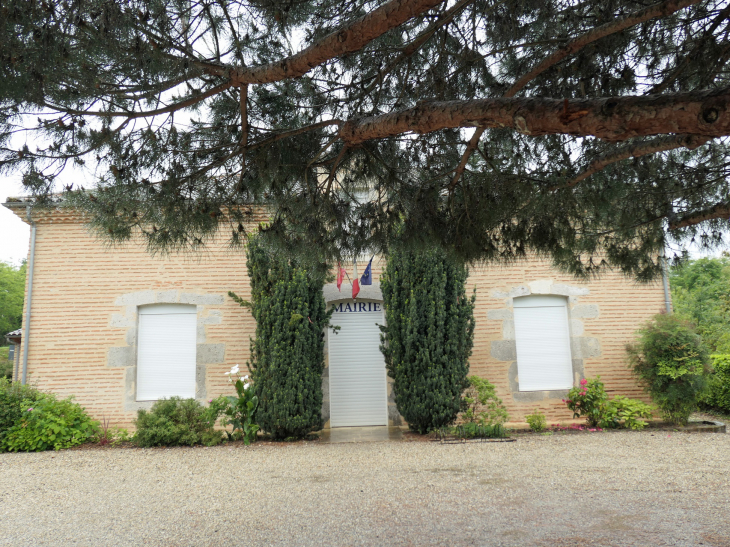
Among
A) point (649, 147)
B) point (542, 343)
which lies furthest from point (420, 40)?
point (542, 343)

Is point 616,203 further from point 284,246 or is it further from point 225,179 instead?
point 225,179

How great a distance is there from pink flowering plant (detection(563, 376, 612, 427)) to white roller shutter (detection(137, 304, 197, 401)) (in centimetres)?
631

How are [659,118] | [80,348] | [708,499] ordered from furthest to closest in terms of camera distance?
[80,348] → [708,499] → [659,118]

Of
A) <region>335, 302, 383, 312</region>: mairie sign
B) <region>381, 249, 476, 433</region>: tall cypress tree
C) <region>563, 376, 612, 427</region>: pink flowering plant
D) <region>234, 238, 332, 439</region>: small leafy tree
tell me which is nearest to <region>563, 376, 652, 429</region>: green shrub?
<region>563, 376, 612, 427</region>: pink flowering plant

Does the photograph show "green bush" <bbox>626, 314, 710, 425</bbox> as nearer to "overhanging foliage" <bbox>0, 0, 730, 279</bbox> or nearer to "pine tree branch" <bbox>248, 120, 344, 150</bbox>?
"overhanging foliage" <bbox>0, 0, 730, 279</bbox>

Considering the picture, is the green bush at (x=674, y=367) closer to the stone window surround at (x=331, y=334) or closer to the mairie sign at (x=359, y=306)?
the stone window surround at (x=331, y=334)

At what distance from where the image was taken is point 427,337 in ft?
25.9

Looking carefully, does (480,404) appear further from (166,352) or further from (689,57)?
(689,57)

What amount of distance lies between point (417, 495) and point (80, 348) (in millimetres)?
6470

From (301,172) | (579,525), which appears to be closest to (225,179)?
(301,172)

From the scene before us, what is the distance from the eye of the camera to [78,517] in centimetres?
446

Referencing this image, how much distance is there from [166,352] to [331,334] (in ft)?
9.16

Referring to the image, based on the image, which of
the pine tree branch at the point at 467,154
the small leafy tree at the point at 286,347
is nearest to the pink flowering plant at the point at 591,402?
the small leafy tree at the point at 286,347

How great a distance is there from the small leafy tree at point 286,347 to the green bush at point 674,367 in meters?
5.31
